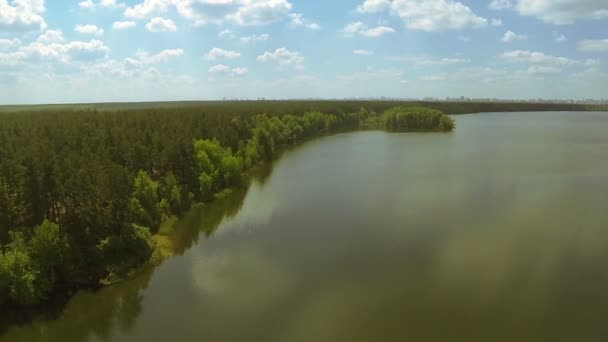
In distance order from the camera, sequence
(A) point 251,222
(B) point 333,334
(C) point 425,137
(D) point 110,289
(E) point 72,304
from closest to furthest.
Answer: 1. (B) point 333,334
2. (E) point 72,304
3. (D) point 110,289
4. (A) point 251,222
5. (C) point 425,137

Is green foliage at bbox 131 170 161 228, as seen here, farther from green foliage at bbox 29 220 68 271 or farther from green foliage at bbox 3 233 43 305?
green foliage at bbox 3 233 43 305

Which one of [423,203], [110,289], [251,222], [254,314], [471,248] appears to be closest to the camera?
[254,314]

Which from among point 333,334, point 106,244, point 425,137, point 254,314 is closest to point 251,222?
point 106,244

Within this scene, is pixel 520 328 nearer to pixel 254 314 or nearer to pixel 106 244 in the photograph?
pixel 254 314

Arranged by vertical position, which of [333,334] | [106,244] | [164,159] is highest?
[164,159]

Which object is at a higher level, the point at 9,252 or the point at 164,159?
the point at 164,159

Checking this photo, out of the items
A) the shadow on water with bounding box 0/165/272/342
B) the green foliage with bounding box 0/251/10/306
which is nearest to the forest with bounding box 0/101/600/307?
the green foliage with bounding box 0/251/10/306

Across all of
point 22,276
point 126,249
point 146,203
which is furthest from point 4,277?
point 146,203

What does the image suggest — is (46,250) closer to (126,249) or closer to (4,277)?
(4,277)

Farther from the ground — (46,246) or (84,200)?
(84,200)
